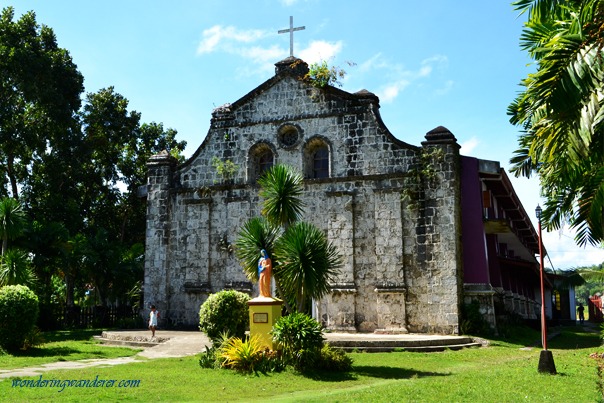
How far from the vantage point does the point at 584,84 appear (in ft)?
28.2

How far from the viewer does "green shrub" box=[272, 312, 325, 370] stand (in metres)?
13.4

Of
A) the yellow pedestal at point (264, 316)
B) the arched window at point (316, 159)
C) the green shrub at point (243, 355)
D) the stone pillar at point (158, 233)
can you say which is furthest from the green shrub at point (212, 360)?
the arched window at point (316, 159)

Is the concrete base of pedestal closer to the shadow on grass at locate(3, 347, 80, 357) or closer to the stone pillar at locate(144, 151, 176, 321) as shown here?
the shadow on grass at locate(3, 347, 80, 357)

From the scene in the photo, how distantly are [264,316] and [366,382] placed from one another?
120 inches

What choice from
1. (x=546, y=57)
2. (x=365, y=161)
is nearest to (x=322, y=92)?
(x=365, y=161)

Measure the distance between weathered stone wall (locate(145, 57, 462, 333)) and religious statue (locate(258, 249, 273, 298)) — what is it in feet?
22.9

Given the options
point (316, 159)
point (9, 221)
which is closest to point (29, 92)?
point (9, 221)

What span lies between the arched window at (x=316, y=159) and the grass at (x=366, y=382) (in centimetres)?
836

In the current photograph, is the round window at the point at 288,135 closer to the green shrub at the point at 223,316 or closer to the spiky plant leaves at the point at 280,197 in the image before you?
the spiky plant leaves at the point at 280,197

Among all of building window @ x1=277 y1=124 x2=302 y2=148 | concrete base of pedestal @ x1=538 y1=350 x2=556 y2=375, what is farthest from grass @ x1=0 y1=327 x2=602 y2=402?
building window @ x1=277 y1=124 x2=302 y2=148

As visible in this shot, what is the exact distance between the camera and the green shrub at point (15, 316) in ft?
53.5

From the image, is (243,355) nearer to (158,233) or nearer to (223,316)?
(223,316)

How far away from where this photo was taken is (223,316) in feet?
49.6

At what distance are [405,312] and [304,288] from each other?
24.1ft
